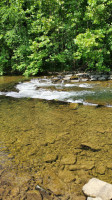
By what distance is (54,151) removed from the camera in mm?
3375

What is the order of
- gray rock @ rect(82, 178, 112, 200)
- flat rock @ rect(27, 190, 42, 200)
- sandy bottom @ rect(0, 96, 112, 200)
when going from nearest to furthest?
gray rock @ rect(82, 178, 112, 200), flat rock @ rect(27, 190, 42, 200), sandy bottom @ rect(0, 96, 112, 200)

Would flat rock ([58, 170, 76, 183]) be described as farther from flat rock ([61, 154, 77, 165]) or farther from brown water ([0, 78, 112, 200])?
flat rock ([61, 154, 77, 165])

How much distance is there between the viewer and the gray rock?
2121 millimetres

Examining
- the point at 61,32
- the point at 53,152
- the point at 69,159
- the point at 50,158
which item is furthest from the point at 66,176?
the point at 61,32

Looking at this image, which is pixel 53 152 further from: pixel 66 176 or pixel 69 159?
pixel 66 176

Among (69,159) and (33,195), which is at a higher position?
(69,159)

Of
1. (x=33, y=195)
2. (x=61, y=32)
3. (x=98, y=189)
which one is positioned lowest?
(x=33, y=195)

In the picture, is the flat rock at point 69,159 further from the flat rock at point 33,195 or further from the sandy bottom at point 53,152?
the flat rock at point 33,195

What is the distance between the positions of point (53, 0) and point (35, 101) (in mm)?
12039

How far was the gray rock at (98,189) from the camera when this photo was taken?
2.12m

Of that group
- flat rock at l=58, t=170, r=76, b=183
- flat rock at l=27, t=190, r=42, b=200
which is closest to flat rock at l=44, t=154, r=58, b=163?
flat rock at l=58, t=170, r=76, b=183

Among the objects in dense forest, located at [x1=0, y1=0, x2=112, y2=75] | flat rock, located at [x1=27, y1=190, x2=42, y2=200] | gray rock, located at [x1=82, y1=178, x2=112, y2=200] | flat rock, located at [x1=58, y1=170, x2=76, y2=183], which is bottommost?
flat rock, located at [x1=27, y1=190, x2=42, y2=200]

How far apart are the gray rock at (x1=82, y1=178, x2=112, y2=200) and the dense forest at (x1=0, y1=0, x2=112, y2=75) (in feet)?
35.9

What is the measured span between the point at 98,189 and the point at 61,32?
16.1 metres
